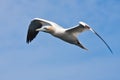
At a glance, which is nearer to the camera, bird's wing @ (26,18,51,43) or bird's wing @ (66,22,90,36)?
bird's wing @ (66,22,90,36)

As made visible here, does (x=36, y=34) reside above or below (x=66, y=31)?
above

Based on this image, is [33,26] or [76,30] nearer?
[76,30]

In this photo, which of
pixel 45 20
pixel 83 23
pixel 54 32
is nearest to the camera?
pixel 83 23

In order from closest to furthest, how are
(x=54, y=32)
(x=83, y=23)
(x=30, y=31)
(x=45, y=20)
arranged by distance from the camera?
(x=83, y=23)
(x=54, y=32)
(x=45, y=20)
(x=30, y=31)

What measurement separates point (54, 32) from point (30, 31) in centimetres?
667

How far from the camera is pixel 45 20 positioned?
27844 millimetres

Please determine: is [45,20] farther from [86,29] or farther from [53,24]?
[86,29]

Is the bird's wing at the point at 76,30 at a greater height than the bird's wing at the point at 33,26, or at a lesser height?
lesser

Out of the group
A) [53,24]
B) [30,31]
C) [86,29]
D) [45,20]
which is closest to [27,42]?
[30,31]

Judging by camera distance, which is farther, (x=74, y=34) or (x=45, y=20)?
(x=45, y=20)

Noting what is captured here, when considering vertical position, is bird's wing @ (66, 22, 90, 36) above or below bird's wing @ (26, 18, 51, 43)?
below

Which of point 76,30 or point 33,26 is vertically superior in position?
point 33,26

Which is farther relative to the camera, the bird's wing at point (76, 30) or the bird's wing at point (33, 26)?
the bird's wing at point (33, 26)

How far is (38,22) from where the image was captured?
2961cm
